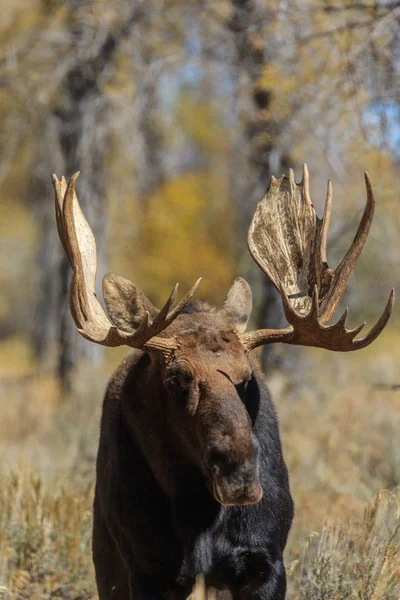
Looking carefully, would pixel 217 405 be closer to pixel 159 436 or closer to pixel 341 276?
pixel 159 436

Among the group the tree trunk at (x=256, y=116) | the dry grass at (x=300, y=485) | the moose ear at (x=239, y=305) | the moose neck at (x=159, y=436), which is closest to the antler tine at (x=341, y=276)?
the moose ear at (x=239, y=305)

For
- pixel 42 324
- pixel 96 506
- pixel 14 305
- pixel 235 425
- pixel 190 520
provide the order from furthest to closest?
1. pixel 14 305
2. pixel 42 324
3. pixel 96 506
4. pixel 190 520
5. pixel 235 425

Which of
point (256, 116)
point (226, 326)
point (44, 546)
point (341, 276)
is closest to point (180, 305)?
point (226, 326)

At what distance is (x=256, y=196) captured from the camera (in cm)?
1022

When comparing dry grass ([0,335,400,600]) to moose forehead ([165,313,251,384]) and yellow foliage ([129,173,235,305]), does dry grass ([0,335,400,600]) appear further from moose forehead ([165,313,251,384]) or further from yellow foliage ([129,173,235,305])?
yellow foliage ([129,173,235,305])

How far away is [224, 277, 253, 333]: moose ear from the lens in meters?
4.64

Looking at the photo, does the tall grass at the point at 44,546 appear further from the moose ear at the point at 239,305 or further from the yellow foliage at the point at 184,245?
the yellow foliage at the point at 184,245

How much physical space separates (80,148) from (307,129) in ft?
17.6

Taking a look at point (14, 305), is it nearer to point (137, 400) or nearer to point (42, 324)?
point (42, 324)

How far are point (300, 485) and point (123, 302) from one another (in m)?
3.26

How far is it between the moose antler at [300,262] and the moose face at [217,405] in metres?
0.20

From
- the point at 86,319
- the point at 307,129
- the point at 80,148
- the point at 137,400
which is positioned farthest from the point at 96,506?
the point at 80,148

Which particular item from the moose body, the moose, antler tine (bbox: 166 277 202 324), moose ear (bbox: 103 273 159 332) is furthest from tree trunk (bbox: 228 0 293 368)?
antler tine (bbox: 166 277 202 324)

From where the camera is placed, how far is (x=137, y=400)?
4590 millimetres
